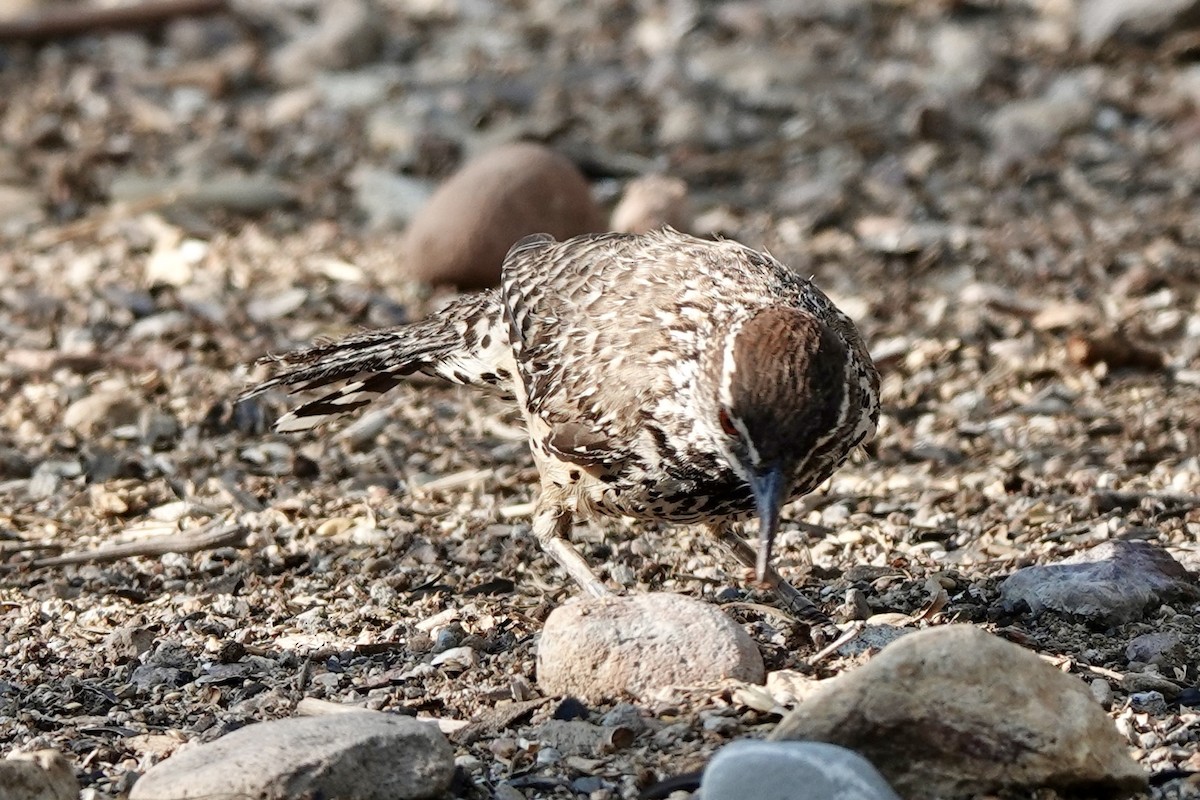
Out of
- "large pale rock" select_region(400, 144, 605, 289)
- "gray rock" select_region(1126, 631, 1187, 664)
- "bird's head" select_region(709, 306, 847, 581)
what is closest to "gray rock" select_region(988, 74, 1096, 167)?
"large pale rock" select_region(400, 144, 605, 289)

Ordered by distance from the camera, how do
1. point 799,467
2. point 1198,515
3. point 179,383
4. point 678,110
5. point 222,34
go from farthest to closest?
point 222,34, point 678,110, point 179,383, point 1198,515, point 799,467

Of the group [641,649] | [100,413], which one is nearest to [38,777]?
[641,649]

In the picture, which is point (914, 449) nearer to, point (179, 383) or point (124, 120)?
point (179, 383)

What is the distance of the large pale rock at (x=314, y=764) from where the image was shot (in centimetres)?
446

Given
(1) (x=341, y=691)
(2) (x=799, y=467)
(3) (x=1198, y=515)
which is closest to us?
(2) (x=799, y=467)

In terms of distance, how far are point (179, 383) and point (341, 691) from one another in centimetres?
358

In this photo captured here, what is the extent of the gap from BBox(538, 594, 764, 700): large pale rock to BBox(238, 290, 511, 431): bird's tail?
1754mm

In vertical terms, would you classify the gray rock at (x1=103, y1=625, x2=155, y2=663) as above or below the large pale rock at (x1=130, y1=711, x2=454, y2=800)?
below

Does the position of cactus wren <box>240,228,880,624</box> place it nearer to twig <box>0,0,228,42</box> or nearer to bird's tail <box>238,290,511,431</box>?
bird's tail <box>238,290,511,431</box>

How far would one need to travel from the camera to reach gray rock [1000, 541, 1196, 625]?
591 cm

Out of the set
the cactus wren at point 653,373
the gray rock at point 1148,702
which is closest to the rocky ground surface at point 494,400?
the gray rock at point 1148,702

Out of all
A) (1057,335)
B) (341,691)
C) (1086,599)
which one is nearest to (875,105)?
(1057,335)

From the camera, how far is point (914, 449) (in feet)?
26.3

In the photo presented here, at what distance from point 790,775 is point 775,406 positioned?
1.27 metres
